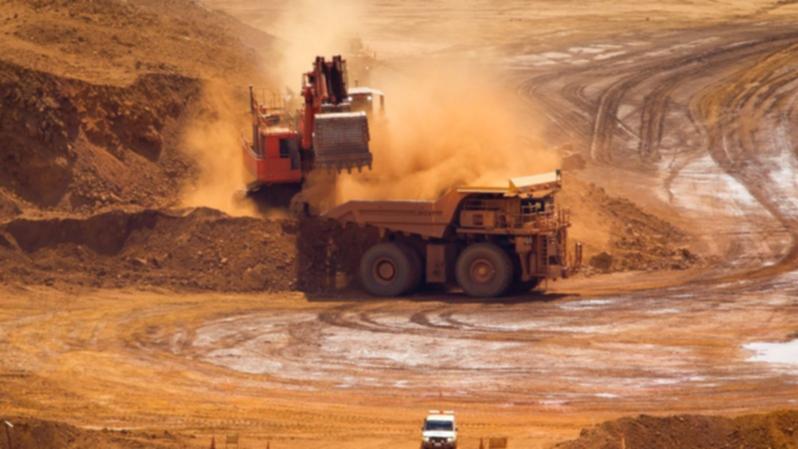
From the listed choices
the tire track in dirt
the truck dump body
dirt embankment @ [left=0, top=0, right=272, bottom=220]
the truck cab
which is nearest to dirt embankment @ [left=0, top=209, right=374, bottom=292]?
the truck dump body

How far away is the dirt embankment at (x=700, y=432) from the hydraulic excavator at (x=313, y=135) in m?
15.2

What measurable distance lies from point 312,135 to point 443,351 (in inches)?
361

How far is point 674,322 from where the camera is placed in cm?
3322

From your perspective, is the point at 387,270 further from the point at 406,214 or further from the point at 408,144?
the point at 408,144

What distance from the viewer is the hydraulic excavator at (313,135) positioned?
3659 centimetres

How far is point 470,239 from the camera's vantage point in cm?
3603

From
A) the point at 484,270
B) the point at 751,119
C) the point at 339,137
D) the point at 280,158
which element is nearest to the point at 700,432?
the point at 484,270

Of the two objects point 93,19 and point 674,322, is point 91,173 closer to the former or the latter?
point 93,19

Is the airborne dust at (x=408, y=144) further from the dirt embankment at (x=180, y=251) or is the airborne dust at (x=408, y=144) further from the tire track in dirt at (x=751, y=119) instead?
the tire track in dirt at (x=751, y=119)

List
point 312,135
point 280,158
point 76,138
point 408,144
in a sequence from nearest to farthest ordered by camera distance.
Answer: point 312,135, point 408,144, point 280,158, point 76,138

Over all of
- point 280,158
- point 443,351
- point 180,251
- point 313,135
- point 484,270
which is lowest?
point 443,351

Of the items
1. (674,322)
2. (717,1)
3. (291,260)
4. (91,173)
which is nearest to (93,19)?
(91,173)

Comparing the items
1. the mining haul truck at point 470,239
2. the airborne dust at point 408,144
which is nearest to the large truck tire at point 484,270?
the mining haul truck at point 470,239

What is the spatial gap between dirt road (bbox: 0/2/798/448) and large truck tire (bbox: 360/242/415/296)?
0.50 m
